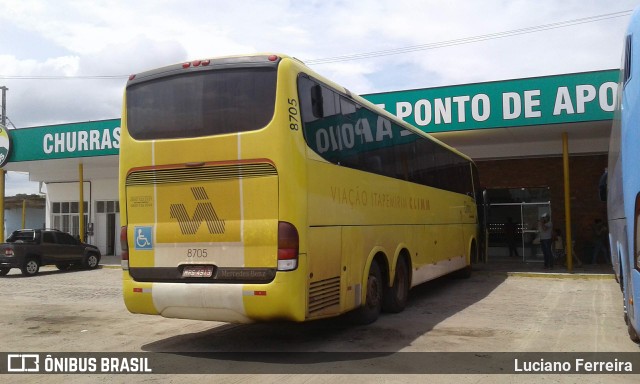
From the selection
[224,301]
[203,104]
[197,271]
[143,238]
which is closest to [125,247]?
[143,238]

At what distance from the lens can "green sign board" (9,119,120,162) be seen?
69.8 feet

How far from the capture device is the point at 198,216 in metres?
6.82

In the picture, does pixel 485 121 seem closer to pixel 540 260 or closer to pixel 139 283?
pixel 540 260

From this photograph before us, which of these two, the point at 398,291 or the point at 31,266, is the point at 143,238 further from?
the point at 31,266

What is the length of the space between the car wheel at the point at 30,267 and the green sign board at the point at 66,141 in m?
4.57

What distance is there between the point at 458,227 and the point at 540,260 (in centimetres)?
814

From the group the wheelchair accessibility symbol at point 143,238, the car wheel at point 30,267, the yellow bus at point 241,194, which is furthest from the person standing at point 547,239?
the car wheel at point 30,267

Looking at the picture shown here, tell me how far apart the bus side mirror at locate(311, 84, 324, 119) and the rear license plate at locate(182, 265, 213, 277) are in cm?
241

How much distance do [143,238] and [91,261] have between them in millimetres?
16389

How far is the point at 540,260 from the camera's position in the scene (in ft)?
67.9

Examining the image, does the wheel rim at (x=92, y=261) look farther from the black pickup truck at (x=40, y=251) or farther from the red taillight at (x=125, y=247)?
the red taillight at (x=125, y=247)

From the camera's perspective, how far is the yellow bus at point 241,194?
21.2 ft

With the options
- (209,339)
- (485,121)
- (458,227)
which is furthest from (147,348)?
(485,121)

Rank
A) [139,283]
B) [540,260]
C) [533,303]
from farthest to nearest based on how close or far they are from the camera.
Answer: [540,260]
[533,303]
[139,283]
